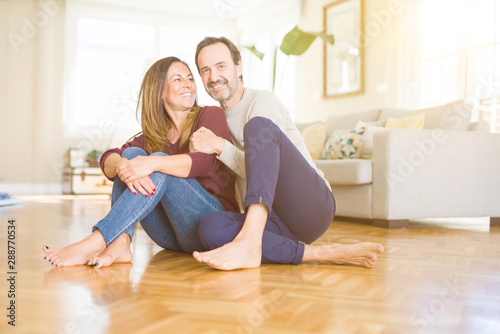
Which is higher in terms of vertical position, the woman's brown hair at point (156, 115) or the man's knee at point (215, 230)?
the woman's brown hair at point (156, 115)

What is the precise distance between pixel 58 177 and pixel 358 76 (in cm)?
486

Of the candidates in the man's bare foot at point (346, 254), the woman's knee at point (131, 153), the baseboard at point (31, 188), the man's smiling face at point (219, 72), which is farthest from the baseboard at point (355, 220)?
the baseboard at point (31, 188)

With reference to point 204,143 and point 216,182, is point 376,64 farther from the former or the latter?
point 204,143

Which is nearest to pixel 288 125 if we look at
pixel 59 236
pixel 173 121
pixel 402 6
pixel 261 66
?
pixel 173 121

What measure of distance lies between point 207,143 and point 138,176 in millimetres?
260

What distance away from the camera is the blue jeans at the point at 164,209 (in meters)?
1.71

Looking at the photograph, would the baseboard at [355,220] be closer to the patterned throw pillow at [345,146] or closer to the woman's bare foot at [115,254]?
the patterned throw pillow at [345,146]

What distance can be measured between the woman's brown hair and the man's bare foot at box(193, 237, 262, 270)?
50cm

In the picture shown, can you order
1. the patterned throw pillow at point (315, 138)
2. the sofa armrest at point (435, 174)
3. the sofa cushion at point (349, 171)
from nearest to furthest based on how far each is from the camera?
the sofa armrest at point (435, 174), the sofa cushion at point (349, 171), the patterned throw pillow at point (315, 138)

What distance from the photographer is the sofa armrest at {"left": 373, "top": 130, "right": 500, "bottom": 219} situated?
3443 mm

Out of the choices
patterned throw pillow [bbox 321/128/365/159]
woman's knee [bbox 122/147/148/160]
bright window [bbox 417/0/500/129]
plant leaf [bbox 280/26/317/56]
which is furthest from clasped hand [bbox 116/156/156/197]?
bright window [bbox 417/0/500/129]

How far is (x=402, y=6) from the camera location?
5547 mm

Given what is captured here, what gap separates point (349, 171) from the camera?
3641 millimetres

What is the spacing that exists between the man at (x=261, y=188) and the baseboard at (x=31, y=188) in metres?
6.56
